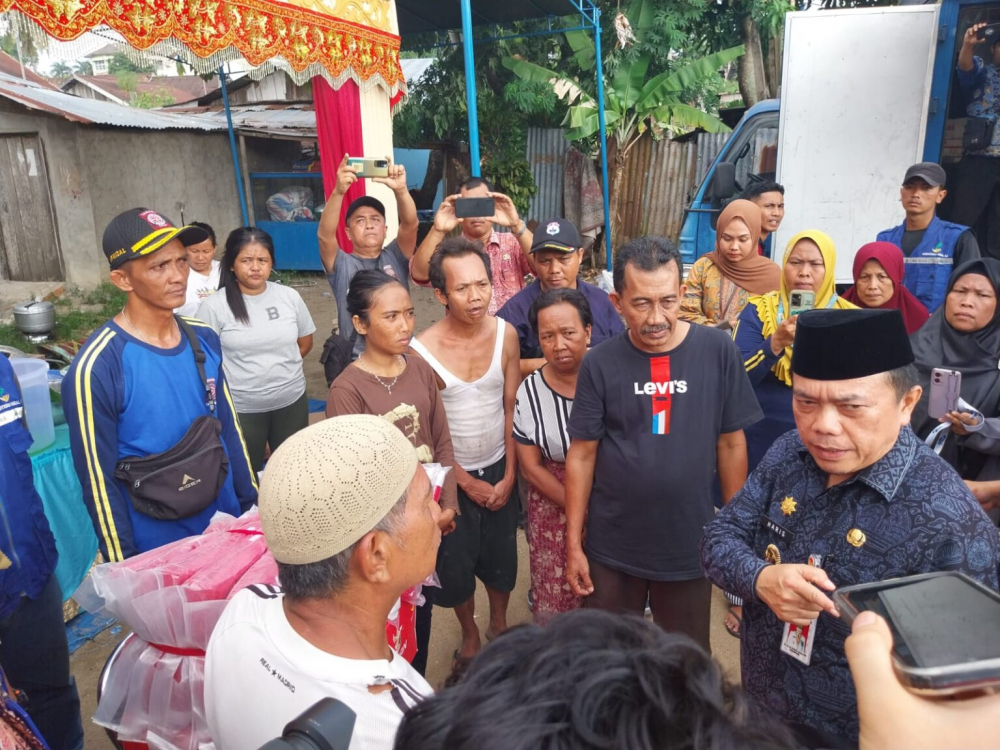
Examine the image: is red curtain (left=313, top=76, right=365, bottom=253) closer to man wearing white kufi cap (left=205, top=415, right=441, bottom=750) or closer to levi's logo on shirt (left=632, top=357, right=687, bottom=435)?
levi's logo on shirt (left=632, top=357, right=687, bottom=435)

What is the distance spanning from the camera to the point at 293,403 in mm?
4027

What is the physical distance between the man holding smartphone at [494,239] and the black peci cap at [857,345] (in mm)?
2549

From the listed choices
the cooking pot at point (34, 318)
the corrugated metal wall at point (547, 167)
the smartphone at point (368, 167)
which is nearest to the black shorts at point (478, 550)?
the smartphone at point (368, 167)

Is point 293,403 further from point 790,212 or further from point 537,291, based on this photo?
point 790,212

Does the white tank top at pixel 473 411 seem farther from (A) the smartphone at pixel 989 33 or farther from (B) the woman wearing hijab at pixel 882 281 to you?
(A) the smartphone at pixel 989 33

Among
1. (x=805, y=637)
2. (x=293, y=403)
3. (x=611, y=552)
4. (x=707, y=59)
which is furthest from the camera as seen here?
(x=707, y=59)

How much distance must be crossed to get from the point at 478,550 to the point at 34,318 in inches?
208

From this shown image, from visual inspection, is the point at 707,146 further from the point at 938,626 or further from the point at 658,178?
the point at 938,626

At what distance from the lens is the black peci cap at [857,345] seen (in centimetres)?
146

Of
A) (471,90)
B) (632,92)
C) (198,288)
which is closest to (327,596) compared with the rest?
(198,288)

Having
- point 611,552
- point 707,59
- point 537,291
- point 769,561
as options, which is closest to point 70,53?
point 537,291

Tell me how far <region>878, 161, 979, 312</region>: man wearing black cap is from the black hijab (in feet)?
5.06

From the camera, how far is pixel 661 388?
225 cm

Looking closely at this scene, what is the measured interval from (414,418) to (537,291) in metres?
1.26
